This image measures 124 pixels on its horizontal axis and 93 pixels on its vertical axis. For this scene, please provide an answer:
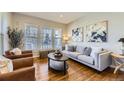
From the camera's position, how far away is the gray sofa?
252 centimetres

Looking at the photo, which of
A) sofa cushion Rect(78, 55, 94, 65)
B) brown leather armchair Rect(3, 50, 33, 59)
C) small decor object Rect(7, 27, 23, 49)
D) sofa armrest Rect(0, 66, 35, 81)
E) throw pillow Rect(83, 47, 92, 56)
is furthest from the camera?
throw pillow Rect(83, 47, 92, 56)

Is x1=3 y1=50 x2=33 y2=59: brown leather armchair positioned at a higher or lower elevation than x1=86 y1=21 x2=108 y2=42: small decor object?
lower

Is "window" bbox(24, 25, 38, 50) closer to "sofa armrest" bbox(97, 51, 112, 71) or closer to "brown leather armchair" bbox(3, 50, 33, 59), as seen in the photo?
"brown leather armchair" bbox(3, 50, 33, 59)

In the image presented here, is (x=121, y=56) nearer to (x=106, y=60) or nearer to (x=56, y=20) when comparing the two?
(x=106, y=60)

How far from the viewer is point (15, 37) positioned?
6.20 ft

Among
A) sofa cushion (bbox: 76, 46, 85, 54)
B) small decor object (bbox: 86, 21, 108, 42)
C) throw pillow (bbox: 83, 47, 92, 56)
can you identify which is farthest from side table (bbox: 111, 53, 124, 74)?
sofa cushion (bbox: 76, 46, 85, 54)

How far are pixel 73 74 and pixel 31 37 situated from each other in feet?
4.11

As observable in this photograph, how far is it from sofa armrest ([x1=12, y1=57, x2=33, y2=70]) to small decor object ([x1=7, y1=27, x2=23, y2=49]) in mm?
292

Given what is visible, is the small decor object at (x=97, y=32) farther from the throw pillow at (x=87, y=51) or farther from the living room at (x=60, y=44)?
the throw pillow at (x=87, y=51)

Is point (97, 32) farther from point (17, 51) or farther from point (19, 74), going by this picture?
point (19, 74)

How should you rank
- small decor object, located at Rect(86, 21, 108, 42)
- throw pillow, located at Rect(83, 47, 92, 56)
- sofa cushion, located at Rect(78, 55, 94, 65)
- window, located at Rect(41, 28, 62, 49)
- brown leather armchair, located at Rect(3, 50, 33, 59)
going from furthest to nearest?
throw pillow, located at Rect(83, 47, 92, 56), sofa cushion, located at Rect(78, 55, 94, 65), small decor object, located at Rect(86, 21, 108, 42), window, located at Rect(41, 28, 62, 49), brown leather armchair, located at Rect(3, 50, 33, 59)
